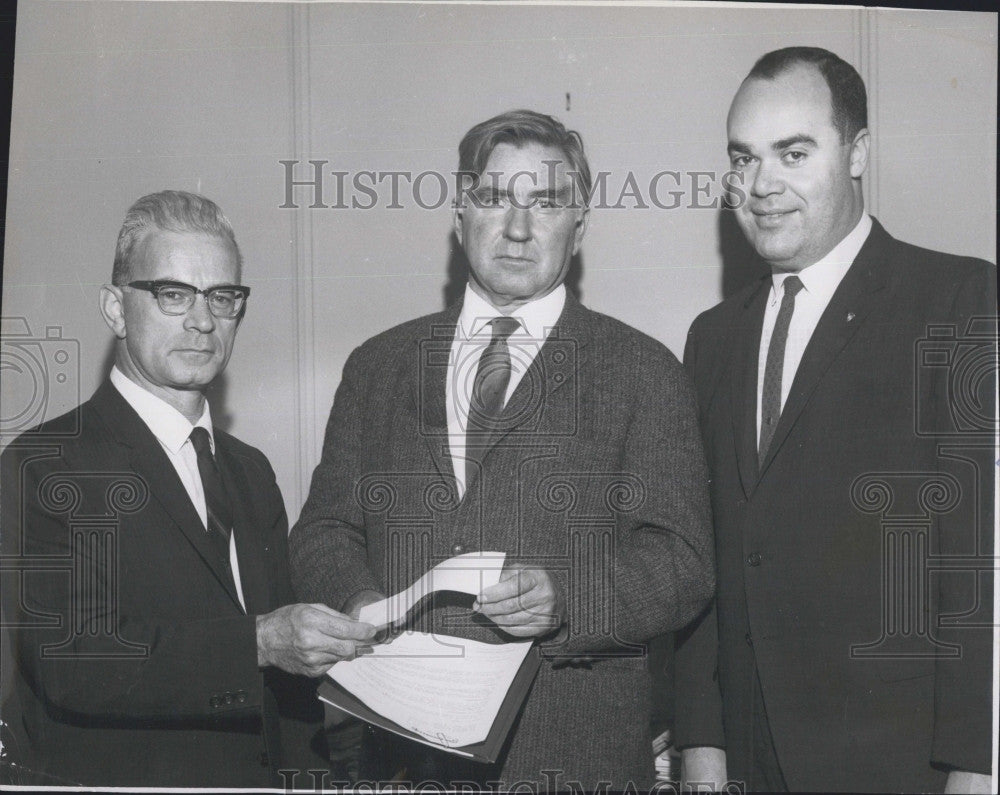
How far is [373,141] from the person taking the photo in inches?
101

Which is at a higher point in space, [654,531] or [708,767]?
[654,531]

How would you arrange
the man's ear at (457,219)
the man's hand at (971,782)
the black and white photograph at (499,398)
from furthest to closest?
1. the man's ear at (457,219)
2. the black and white photograph at (499,398)
3. the man's hand at (971,782)

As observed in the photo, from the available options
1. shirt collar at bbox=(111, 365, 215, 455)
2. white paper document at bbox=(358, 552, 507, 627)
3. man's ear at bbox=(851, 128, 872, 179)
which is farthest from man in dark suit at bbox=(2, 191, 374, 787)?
man's ear at bbox=(851, 128, 872, 179)

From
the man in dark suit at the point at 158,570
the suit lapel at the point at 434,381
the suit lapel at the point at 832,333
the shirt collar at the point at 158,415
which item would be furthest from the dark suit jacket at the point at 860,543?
the shirt collar at the point at 158,415

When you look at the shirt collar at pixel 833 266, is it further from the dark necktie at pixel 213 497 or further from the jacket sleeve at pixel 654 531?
the dark necktie at pixel 213 497

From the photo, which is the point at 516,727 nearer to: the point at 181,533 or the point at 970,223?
the point at 181,533

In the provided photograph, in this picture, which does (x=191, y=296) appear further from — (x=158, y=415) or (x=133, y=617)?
(x=133, y=617)

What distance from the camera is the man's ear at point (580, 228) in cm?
246

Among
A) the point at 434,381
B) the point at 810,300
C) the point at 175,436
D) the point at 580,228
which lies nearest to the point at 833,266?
the point at 810,300

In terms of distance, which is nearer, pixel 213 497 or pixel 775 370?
pixel 775 370

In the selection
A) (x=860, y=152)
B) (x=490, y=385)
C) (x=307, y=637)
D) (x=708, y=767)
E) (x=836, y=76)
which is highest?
(x=836, y=76)

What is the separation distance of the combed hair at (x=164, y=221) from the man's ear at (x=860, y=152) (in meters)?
1.38

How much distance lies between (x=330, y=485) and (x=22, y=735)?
93 centimetres

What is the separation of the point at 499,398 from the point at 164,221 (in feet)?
2.87
